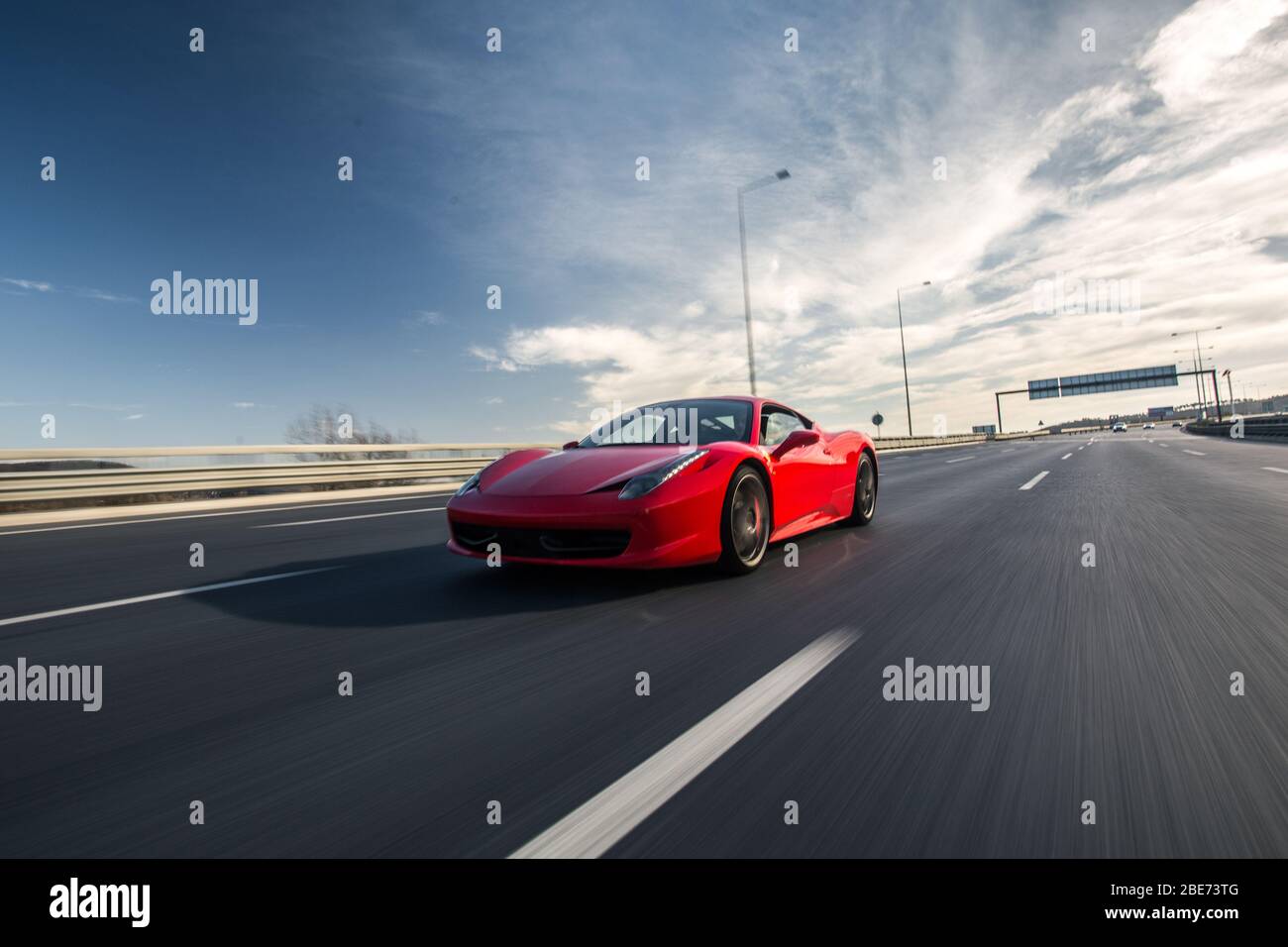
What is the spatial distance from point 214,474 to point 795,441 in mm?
11294

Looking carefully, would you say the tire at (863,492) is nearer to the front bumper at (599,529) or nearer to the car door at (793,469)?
the car door at (793,469)

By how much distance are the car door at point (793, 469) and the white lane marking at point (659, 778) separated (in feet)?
8.88

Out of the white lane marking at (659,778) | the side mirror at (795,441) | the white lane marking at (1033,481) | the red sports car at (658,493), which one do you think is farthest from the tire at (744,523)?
the white lane marking at (1033,481)

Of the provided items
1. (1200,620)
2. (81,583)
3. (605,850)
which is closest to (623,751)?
(605,850)

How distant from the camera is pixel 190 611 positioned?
398 centimetres

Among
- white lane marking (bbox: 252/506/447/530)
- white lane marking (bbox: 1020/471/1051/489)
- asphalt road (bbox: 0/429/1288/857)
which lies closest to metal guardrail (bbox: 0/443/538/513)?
white lane marking (bbox: 252/506/447/530)

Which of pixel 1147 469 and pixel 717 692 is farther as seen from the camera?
pixel 1147 469

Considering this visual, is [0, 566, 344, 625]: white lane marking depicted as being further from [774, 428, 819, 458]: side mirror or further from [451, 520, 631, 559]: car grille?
[774, 428, 819, 458]: side mirror

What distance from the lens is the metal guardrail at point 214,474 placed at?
1064cm

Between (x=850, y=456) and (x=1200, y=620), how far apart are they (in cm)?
371

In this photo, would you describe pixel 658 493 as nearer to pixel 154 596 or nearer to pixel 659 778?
pixel 659 778
